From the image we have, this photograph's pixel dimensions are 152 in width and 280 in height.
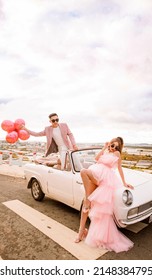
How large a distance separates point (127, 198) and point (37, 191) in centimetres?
294

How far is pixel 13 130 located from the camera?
703 cm

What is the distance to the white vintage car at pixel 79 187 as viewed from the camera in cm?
308

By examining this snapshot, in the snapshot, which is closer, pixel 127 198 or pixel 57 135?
pixel 127 198

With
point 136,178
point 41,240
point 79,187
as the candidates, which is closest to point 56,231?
point 41,240

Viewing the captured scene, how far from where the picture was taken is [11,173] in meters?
9.38

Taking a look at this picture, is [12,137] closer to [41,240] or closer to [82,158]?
[82,158]

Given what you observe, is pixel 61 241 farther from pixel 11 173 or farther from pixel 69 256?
pixel 11 173

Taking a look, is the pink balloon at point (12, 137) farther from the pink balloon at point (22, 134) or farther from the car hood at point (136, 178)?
the car hood at point (136, 178)

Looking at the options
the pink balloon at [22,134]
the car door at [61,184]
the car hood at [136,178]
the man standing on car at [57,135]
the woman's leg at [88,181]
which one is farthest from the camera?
the pink balloon at [22,134]

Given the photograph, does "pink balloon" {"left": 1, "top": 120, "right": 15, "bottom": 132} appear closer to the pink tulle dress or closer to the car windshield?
the car windshield

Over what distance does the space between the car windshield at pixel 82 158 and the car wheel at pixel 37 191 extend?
149cm

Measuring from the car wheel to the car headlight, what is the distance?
107 inches

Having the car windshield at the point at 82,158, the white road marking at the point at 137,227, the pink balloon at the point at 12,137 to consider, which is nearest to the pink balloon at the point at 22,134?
the pink balloon at the point at 12,137

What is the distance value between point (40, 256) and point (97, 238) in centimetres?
88
